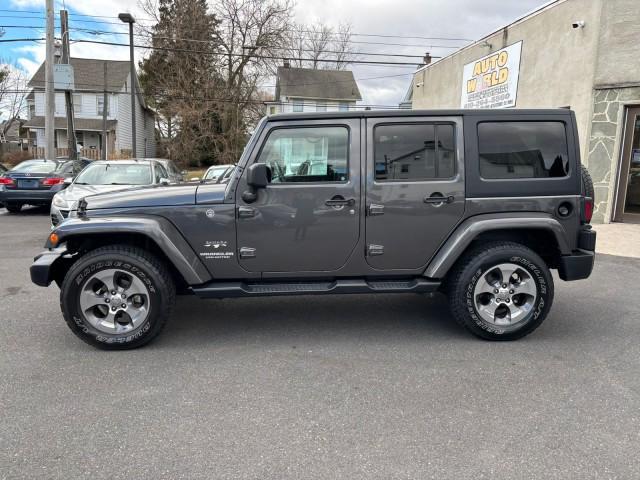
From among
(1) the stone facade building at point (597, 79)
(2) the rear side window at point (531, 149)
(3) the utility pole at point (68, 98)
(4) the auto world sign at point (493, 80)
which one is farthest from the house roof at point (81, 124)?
(2) the rear side window at point (531, 149)

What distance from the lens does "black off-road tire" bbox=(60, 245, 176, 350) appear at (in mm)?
3793

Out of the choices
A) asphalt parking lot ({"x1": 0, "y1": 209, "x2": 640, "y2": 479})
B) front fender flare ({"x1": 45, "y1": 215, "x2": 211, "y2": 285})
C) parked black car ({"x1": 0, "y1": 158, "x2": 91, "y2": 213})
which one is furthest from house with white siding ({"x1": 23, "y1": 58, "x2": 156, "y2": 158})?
asphalt parking lot ({"x1": 0, "y1": 209, "x2": 640, "y2": 479})

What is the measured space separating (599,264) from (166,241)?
21.1 ft

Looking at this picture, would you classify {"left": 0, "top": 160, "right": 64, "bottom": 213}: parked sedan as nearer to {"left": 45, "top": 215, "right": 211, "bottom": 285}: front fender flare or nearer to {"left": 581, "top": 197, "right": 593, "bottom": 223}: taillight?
{"left": 45, "top": 215, "right": 211, "bottom": 285}: front fender flare

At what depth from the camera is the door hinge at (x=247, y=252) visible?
13.0 ft

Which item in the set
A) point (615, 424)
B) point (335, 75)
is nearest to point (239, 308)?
point (615, 424)

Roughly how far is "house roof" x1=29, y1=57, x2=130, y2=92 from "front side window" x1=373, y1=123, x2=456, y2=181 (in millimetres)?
36081

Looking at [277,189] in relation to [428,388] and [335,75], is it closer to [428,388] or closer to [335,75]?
[428,388]

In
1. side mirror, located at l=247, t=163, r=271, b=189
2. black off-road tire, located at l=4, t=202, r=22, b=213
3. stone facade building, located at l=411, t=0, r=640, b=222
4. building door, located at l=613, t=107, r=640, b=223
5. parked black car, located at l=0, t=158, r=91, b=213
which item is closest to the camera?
side mirror, located at l=247, t=163, r=271, b=189

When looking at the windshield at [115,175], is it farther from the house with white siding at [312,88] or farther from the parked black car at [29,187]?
the house with white siding at [312,88]

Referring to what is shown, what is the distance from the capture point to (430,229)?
4.04 meters

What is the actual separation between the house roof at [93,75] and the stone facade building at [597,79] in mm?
31530

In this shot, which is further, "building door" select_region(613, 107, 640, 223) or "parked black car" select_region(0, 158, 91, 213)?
"parked black car" select_region(0, 158, 91, 213)

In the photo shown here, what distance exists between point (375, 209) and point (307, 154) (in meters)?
0.74
